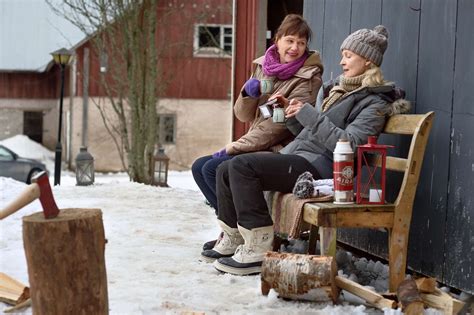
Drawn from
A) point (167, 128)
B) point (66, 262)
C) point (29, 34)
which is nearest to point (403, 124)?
point (66, 262)

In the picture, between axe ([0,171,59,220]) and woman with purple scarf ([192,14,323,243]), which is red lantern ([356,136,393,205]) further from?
axe ([0,171,59,220])

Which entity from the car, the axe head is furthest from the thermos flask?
the car

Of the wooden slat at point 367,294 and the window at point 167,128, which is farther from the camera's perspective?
the window at point 167,128

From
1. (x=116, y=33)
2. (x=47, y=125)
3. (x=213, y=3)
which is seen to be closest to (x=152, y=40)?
(x=116, y=33)

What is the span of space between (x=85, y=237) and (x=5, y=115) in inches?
1062

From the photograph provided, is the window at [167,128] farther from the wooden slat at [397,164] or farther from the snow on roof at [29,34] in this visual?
the wooden slat at [397,164]

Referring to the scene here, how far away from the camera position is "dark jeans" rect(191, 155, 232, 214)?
4812 mm

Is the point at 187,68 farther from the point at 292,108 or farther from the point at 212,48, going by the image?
the point at 292,108

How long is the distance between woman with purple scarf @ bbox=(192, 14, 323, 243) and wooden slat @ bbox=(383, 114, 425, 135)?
61 centimetres

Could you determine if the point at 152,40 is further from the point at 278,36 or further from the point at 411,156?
the point at 411,156

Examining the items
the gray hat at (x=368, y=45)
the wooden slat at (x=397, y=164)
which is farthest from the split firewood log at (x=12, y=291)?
the gray hat at (x=368, y=45)

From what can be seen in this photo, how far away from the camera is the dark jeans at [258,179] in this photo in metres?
4.13

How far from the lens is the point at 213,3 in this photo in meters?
22.5

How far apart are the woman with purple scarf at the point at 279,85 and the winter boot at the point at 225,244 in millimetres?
361
